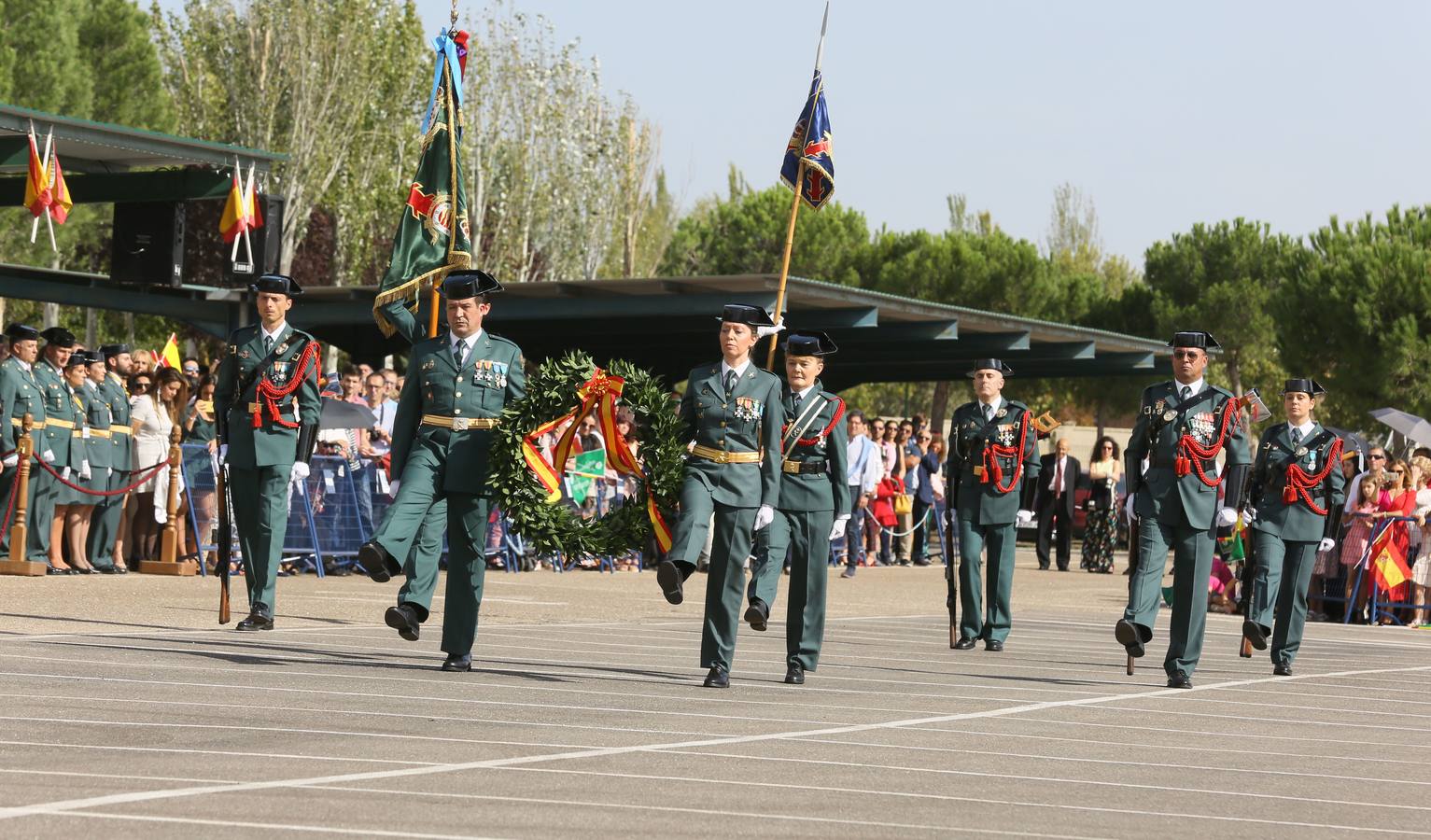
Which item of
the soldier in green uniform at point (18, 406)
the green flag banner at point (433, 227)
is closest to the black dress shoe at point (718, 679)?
the green flag banner at point (433, 227)

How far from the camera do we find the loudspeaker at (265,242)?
2298 cm

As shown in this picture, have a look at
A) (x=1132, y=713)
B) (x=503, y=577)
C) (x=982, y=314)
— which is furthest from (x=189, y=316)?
(x=1132, y=713)

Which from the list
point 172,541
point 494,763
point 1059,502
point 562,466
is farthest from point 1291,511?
point 1059,502

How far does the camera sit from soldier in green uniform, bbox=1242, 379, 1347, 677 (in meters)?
13.9

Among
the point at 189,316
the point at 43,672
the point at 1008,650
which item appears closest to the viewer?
the point at 43,672

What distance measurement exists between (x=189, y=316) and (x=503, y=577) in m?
7.26

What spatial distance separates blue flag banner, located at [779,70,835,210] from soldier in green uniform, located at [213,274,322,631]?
3.96m

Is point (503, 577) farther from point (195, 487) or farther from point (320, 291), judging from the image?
point (320, 291)

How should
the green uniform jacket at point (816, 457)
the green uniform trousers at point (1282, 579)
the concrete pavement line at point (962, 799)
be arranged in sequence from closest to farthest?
the concrete pavement line at point (962, 799), the green uniform jacket at point (816, 457), the green uniform trousers at point (1282, 579)

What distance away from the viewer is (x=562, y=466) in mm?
11219

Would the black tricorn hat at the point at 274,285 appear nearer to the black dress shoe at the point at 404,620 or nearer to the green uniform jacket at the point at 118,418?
the black dress shoe at the point at 404,620

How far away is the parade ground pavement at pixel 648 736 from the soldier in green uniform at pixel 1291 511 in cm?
55

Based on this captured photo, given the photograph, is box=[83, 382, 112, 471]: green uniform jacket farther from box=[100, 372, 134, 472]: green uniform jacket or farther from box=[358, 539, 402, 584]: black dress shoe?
box=[358, 539, 402, 584]: black dress shoe

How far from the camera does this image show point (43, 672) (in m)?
9.95
